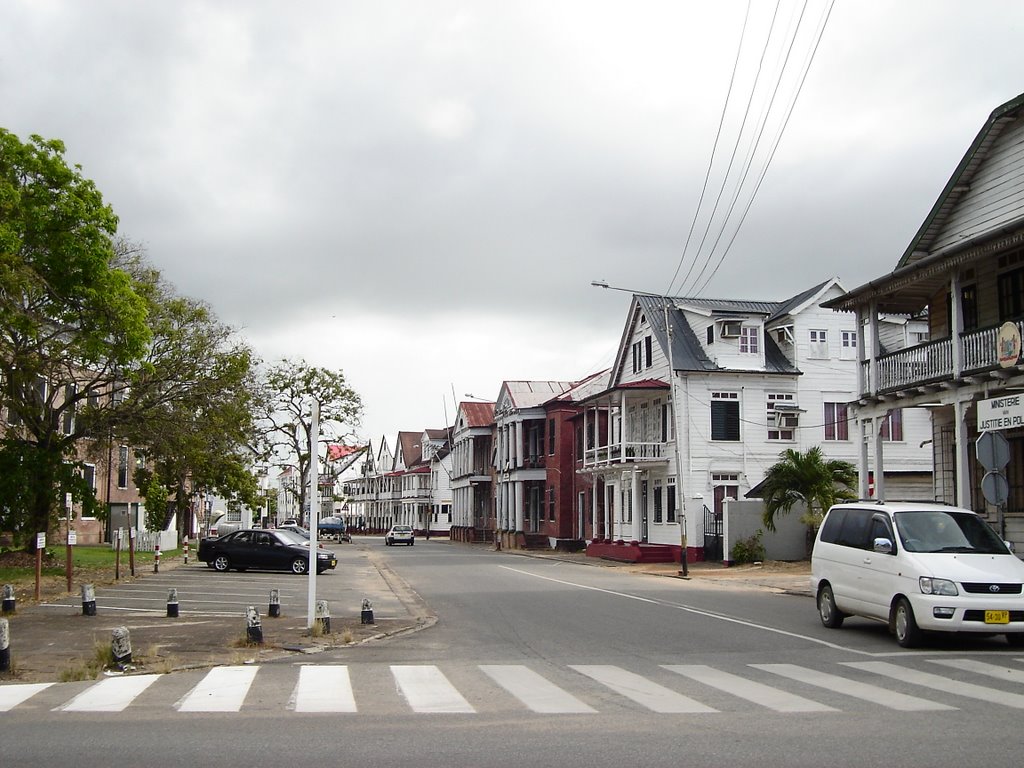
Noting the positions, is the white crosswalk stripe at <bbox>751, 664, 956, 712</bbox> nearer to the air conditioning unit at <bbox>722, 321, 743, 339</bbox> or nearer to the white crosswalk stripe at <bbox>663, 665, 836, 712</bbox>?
the white crosswalk stripe at <bbox>663, 665, 836, 712</bbox>

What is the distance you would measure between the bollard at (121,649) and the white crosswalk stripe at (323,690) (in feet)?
6.71

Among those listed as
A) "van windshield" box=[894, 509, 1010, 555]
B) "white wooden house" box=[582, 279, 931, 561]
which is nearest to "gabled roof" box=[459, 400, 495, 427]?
"white wooden house" box=[582, 279, 931, 561]

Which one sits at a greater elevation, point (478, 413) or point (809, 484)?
point (478, 413)

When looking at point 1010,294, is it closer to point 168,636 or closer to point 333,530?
point 168,636

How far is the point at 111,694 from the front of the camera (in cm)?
1041

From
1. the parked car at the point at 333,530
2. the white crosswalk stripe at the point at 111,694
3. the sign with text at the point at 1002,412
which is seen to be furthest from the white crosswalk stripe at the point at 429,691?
the parked car at the point at 333,530

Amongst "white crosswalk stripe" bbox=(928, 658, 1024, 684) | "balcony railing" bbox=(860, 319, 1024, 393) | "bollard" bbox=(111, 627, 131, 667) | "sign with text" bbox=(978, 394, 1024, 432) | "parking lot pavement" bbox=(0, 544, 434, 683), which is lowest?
"parking lot pavement" bbox=(0, 544, 434, 683)

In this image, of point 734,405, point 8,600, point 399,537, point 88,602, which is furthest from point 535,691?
point 399,537

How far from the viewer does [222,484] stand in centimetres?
5166

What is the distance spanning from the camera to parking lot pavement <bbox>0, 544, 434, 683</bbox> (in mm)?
Answer: 13078

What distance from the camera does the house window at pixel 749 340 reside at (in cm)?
4219

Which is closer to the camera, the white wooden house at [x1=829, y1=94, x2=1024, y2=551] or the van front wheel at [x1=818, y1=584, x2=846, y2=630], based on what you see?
the van front wheel at [x1=818, y1=584, x2=846, y2=630]

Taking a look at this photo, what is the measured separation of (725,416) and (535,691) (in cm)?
3243

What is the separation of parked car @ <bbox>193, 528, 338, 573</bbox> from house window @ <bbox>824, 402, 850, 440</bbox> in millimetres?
20824
